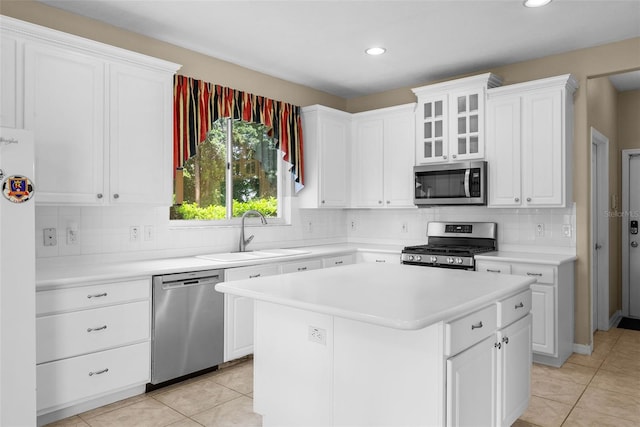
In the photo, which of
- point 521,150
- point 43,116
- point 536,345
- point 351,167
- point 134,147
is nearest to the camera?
point 43,116

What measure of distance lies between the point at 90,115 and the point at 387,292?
2.27 metres

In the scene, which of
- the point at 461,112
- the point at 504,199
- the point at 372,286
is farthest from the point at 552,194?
the point at 372,286

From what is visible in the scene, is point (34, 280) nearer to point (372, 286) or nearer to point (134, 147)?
point (134, 147)

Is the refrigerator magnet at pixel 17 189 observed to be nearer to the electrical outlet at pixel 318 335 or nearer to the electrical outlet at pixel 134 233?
the electrical outlet at pixel 134 233

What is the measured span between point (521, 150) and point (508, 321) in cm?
218

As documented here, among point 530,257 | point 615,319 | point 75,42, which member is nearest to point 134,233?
point 75,42

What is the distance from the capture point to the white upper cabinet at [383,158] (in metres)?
4.80

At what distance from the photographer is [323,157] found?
490 centimetres

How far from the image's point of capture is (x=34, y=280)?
2.39m

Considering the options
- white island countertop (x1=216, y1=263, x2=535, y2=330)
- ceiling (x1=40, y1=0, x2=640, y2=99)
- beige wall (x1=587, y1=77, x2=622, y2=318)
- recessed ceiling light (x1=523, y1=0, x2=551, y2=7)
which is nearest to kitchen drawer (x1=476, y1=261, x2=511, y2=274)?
white island countertop (x1=216, y1=263, x2=535, y2=330)

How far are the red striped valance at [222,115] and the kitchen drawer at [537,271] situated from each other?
230cm

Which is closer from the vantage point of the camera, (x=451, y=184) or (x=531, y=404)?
(x=531, y=404)

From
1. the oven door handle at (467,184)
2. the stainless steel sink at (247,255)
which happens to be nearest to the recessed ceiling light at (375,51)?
the oven door handle at (467,184)

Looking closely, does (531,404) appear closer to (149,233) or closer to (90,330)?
(90,330)
